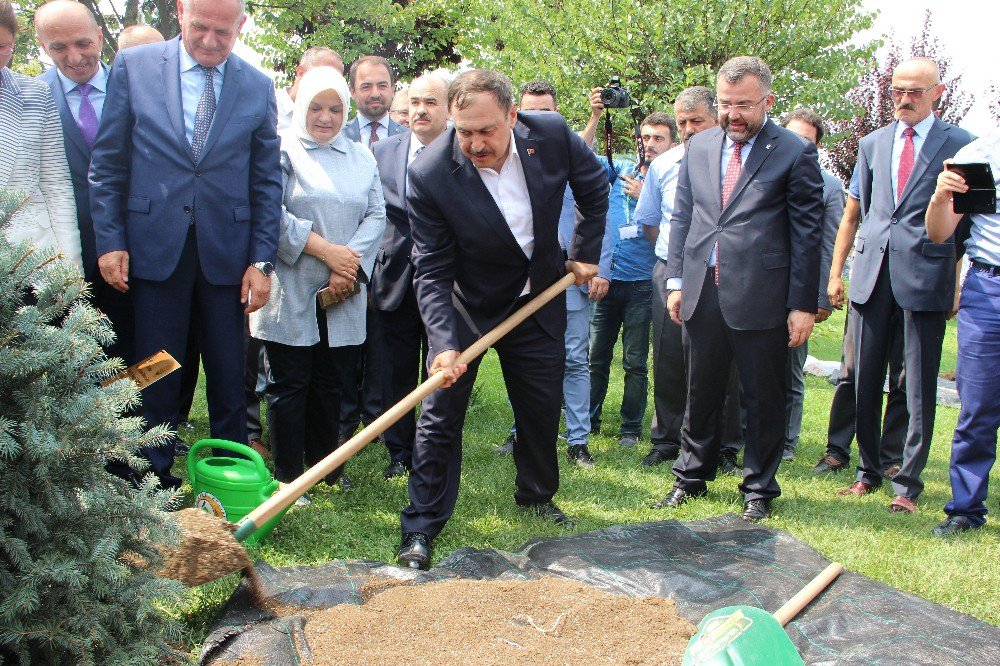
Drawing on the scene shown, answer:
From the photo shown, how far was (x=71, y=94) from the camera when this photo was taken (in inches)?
169

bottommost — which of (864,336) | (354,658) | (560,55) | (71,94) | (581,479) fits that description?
(581,479)

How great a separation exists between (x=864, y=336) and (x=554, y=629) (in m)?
3.03

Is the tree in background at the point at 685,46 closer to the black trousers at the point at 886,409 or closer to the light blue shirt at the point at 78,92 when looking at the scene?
the black trousers at the point at 886,409

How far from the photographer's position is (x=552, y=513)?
4.48 metres

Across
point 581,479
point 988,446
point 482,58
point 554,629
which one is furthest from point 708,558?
point 482,58

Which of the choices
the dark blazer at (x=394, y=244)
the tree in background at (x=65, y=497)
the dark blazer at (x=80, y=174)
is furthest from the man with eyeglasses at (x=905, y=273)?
the dark blazer at (x=80, y=174)

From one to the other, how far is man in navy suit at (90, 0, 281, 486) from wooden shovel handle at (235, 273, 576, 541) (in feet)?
2.83

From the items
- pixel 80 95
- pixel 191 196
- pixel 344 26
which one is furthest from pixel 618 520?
pixel 344 26

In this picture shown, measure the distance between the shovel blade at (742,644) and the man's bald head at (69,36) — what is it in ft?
12.6

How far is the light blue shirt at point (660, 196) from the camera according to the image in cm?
566

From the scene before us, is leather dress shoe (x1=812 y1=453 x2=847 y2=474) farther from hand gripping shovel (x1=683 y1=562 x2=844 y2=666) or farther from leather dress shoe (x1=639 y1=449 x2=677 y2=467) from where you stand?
hand gripping shovel (x1=683 y1=562 x2=844 y2=666)

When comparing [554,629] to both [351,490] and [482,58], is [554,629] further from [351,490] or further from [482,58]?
[482,58]

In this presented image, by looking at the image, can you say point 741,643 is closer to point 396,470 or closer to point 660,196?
point 396,470

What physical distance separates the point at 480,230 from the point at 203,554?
1842 mm
